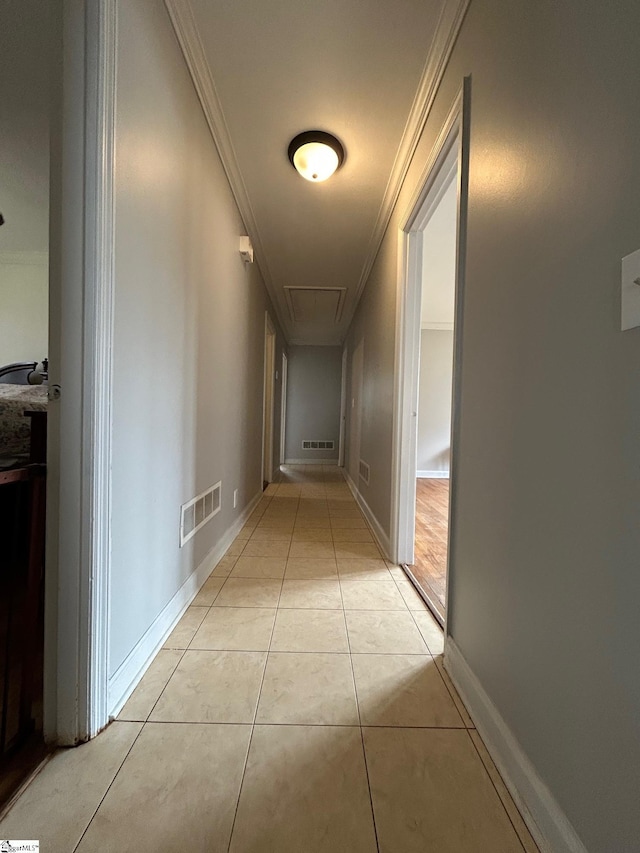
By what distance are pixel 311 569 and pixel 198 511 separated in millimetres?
764

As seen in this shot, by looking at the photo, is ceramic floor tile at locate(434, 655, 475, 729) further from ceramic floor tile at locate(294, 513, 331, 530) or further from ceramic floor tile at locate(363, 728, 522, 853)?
ceramic floor tile at locate(294, 513, 331, 530)

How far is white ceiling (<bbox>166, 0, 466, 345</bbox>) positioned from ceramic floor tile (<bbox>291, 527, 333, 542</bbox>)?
2425mm

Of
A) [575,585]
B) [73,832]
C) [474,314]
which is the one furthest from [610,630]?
[73,832]

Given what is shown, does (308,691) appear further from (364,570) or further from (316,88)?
(316,88)

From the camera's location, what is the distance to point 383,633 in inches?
60.2

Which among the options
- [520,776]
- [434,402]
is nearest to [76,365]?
[520,776]

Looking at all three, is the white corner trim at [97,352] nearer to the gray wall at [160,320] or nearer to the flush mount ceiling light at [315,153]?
the gray wall at [160,320]

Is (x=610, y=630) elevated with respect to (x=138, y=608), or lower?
elevated

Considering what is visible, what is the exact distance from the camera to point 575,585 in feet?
2.31

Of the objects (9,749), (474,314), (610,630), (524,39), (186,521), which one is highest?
(524,39)

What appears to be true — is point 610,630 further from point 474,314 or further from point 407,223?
point 407,223

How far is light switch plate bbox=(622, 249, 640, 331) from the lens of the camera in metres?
0.58

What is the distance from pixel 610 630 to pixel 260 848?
793 mm

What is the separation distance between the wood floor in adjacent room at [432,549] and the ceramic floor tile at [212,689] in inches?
32.2
